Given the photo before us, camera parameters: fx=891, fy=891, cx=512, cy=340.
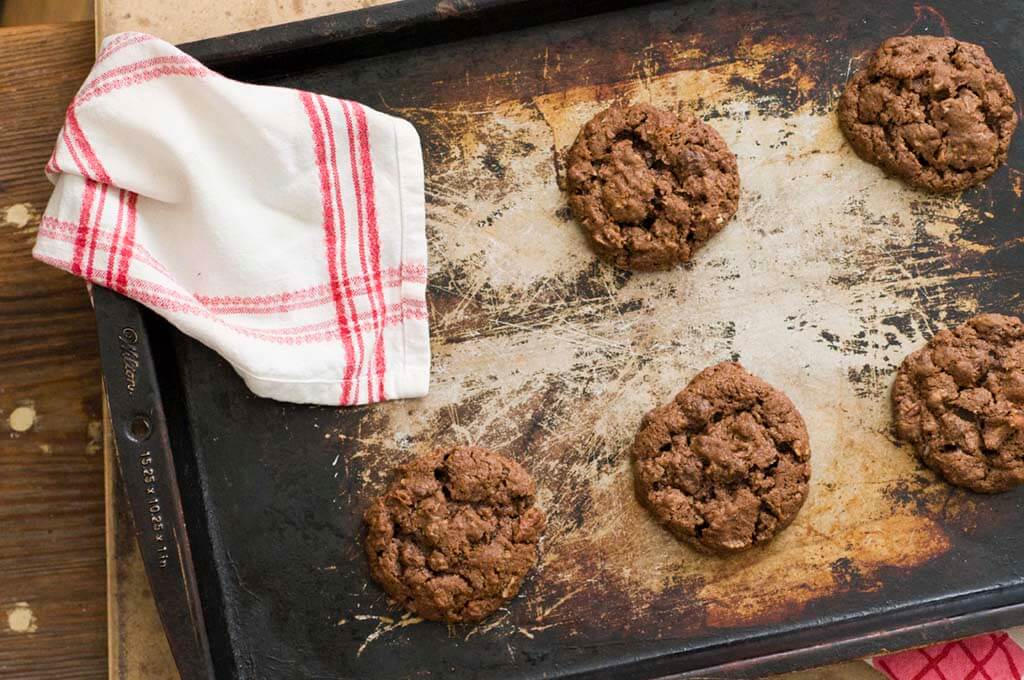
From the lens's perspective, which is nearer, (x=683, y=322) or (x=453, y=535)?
(x=453, y=535)

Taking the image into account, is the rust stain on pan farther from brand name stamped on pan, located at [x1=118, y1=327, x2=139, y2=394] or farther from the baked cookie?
brand name stamped on pan, located at [x1=118, y1=327, x2=139, y2=394]

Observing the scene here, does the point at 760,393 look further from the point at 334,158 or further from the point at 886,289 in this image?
the point at 334,158

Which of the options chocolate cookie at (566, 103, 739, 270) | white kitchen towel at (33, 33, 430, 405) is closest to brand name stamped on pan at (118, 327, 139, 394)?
white kitchen towel at (33, 33, 430, 405)

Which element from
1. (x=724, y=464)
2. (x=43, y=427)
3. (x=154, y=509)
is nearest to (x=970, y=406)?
(x=724, y=464)

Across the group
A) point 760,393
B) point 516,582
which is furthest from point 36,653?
point 760,393

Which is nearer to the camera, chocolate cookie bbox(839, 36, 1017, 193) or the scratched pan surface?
the scratched pan surface

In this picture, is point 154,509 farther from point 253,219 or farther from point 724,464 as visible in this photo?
point 724,464
